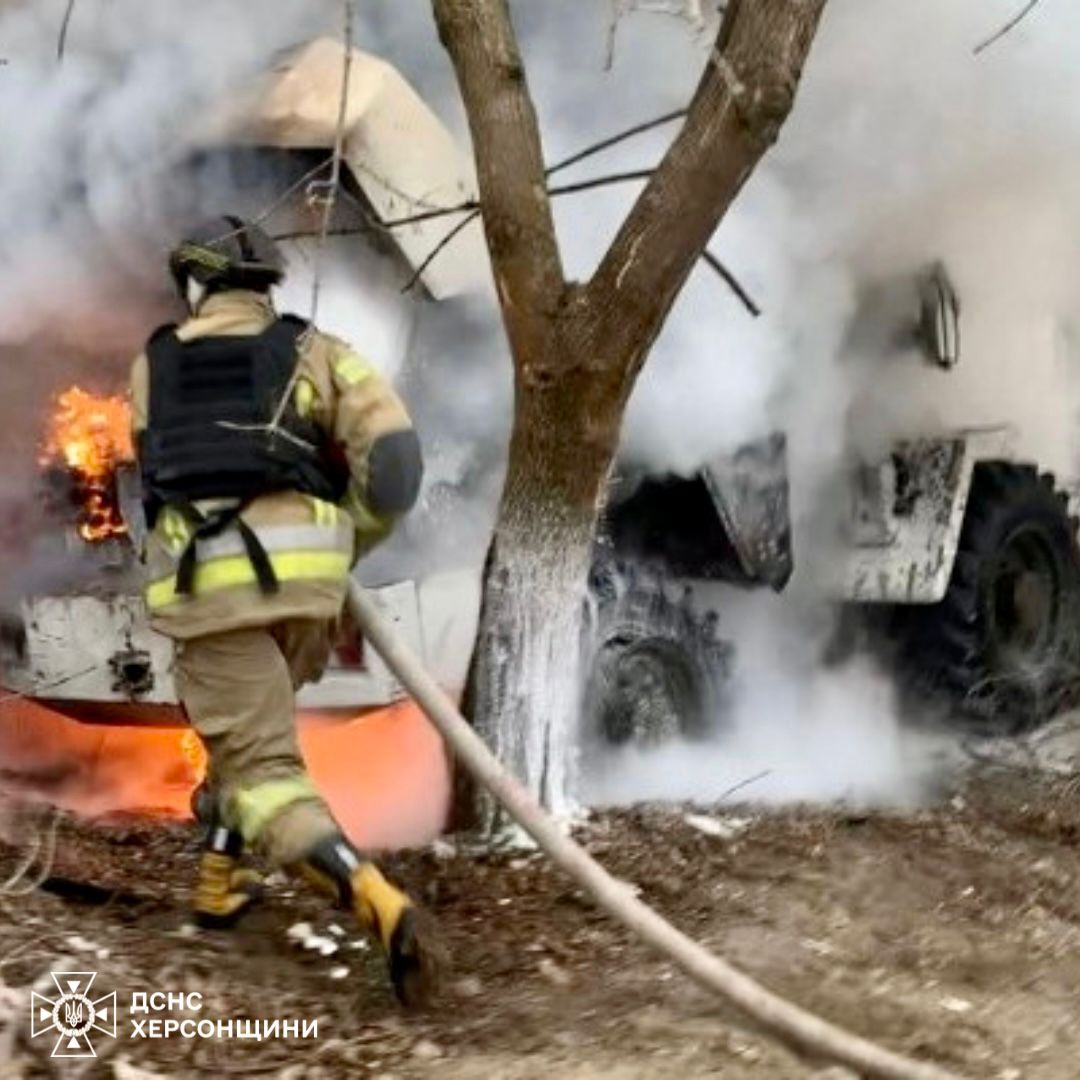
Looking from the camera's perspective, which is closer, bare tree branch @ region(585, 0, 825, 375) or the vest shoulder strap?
the vest shoulder strap

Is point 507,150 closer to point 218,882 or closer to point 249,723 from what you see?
point 249,723

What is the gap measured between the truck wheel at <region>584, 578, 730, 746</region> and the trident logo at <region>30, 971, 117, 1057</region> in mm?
2921

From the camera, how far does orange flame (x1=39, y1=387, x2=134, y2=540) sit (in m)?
5.74

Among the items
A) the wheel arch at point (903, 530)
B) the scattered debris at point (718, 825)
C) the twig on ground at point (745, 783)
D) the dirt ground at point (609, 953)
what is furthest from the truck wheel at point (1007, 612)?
the scattered debris at point (718, 825)

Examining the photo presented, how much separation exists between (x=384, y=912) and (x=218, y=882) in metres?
0.59

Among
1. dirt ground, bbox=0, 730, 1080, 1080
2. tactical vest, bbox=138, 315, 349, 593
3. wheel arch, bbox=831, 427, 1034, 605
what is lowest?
dirt ground, bbox=0, 730, 1080, 1080

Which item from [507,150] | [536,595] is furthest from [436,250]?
[536,595]

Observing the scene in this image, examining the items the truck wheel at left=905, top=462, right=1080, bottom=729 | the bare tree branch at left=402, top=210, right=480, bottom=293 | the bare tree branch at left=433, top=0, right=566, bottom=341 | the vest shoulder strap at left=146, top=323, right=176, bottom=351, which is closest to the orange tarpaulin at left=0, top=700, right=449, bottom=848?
the bare tree branch at left=402, top=210, right=480, bottom=293

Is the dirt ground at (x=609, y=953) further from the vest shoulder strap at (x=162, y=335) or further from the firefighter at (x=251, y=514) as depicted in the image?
the vest shoulder strap at (x=162, y=335)

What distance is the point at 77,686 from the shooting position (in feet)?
18.2

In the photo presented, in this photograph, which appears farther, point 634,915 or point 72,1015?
point 634,915

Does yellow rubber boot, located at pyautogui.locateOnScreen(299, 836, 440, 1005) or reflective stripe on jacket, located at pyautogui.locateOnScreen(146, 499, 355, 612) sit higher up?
reflective stripe on jacket, located at pyautogui.locateOnScreen(146, 499, 355, 612)

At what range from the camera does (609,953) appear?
4270 mm

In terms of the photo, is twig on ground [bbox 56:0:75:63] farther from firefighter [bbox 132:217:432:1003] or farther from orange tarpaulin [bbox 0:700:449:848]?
orange tarpaulin [bbox 0:700:449:848]
